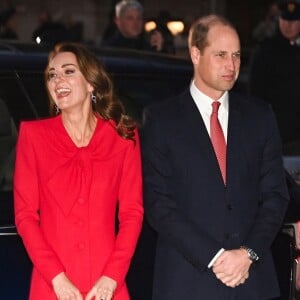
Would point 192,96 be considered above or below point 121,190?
above

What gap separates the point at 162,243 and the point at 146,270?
14 centimetres

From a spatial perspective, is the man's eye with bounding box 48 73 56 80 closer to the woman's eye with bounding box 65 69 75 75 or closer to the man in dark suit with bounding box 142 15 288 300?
the woman's eye with bounding box 65 69 75 75

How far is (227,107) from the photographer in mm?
Answer: 3998

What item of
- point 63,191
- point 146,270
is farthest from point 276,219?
point 63,191

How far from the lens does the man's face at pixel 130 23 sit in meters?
8.44

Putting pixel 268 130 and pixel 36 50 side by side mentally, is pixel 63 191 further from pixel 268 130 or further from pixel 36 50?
pixel 36 50

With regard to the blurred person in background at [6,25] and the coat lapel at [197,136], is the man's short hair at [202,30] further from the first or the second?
the blurred person in background at [6,25]

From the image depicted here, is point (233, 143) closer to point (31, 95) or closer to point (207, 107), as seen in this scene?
point (207, 107)

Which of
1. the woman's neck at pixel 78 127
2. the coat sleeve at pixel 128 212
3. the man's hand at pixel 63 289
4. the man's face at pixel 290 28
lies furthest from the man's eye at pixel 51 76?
the man's face at pixel 290 28

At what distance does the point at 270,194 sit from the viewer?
3965 millimetres

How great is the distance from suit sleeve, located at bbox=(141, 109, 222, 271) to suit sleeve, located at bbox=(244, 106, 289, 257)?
0.17 m

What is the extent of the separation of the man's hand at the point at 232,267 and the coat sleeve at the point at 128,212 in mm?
307

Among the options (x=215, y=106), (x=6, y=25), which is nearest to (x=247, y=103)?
(x=215, y=106)

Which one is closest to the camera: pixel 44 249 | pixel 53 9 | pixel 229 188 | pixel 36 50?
pixel 44 249
